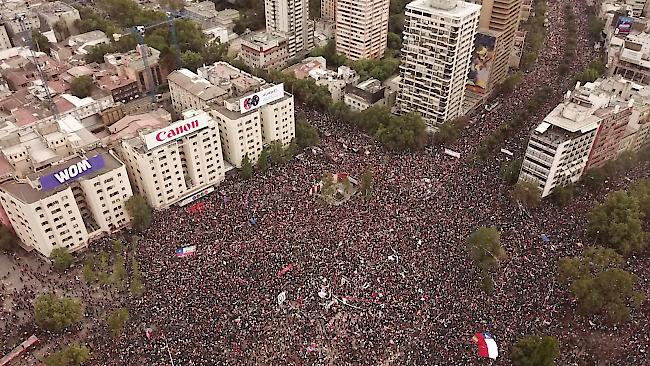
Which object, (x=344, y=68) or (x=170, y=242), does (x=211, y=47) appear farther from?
(x=170, y=242)

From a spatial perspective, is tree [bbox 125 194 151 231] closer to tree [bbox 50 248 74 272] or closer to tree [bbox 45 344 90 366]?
tree [bbox 50 248 74 272]

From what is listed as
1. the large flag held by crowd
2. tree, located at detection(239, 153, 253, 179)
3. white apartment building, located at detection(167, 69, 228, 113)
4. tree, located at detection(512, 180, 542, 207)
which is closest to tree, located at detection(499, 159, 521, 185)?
tree, located at detection(512, 180, 542, 207)

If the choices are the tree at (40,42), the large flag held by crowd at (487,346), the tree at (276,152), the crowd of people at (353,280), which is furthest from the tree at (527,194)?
the tree at (40,42)

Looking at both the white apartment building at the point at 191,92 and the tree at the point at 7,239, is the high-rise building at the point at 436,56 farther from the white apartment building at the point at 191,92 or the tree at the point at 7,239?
the tree at the point at 7,239

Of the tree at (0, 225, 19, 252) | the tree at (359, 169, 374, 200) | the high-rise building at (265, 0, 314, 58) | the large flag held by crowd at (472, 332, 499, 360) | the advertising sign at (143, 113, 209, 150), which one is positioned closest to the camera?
the large flag held by crowd at (472, 332, 499, 360)

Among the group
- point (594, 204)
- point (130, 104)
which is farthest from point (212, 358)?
point (130, 104)

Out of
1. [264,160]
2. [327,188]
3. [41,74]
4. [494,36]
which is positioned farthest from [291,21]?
[327,188]
